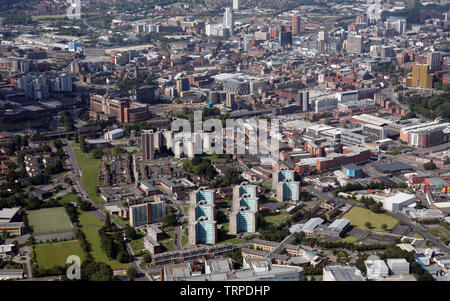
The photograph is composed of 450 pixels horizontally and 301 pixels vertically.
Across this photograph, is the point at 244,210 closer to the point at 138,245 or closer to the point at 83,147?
the point at 138,245

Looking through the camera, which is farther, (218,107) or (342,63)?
(342,63)

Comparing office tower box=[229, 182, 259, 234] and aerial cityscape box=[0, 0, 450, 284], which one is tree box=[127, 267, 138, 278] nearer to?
aerial cityscape box=[0, 0, 450, 284]

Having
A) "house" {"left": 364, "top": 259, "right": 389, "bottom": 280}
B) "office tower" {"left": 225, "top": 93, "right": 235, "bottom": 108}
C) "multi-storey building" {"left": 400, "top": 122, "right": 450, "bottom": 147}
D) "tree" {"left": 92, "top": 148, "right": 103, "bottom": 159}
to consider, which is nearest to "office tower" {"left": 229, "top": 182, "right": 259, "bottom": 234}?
"house" {"left": 364, "top": 259, "right": 389, "bottom": 280}

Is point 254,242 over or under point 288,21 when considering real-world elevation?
under

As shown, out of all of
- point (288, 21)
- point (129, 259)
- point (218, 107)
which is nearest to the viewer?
point (129, 259)
